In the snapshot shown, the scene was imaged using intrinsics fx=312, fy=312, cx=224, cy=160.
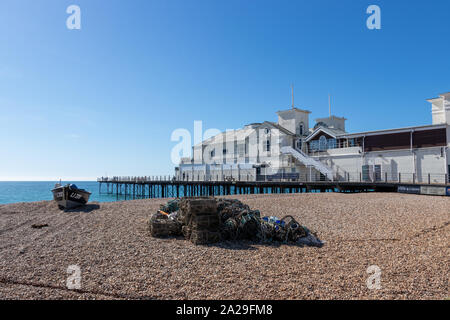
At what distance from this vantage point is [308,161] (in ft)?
116

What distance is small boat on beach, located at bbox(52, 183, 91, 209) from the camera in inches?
631

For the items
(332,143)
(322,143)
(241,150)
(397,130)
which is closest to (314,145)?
(322,143)

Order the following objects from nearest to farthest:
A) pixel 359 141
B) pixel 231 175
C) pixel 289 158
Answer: pixel 359 141
pixel 289 158
pixel 231 175

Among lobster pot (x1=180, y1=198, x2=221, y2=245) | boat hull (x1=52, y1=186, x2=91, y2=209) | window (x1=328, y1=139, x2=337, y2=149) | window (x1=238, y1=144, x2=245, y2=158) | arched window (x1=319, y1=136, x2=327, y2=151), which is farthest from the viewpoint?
window (x1=238, y1=144, x2=245, y2=158)

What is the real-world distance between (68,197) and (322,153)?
93.0 ft

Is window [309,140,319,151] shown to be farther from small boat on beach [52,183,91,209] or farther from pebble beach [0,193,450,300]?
small boat on beach [52,183,91,209]

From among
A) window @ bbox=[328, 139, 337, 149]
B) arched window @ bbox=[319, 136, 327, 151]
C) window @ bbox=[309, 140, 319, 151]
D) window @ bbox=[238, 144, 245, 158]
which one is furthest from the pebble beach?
window @ bbox=[238, 144, 245, 158]

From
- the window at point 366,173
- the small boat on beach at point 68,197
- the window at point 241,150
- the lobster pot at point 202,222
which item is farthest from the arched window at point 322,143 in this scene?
the lobster pot at point 202,222

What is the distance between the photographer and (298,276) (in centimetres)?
618

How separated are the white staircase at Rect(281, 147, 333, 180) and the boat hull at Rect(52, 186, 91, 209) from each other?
81.0ft
